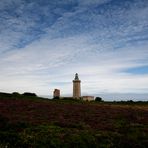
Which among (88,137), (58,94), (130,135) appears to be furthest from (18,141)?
(58,94)

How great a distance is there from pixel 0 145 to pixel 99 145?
17.1 ft

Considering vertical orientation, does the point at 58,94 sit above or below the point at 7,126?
above

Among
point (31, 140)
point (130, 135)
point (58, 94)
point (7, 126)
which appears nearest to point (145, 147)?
point (130, 135)

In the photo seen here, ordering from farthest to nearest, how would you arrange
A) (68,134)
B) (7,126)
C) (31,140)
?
1. (7,126)
2. (68,134)
3. (31,140)

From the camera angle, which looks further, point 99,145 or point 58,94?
point 58,94

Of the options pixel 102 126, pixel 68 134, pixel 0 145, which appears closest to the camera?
pixel 0 145

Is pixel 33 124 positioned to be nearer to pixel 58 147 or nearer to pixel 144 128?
pixel 58 147

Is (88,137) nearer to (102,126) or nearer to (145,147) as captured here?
(145,147)

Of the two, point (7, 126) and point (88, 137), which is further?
point (7, 126)

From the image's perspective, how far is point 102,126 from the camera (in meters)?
20.3

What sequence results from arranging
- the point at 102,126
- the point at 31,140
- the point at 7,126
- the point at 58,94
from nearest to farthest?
the point at 31,140 → the point at 7,126 → the point at 102,126 → the point at 58,94

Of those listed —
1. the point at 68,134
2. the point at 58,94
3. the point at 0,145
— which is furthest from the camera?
the point at 58,94

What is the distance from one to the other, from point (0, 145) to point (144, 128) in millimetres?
10280

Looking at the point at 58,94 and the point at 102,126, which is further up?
the point at 58,94
